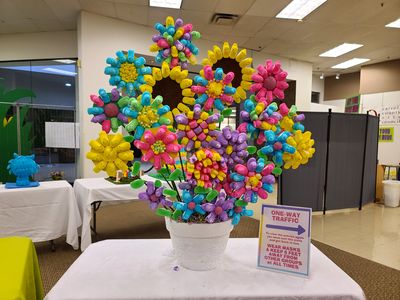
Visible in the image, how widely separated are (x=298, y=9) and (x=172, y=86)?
4568 millimetres

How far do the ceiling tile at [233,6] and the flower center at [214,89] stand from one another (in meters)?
4.00

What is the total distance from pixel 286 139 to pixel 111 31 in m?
4.81

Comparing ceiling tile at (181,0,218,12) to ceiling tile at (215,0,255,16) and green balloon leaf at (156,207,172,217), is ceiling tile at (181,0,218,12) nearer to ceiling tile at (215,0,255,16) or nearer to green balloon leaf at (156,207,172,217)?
ceiling tile at (215,0,255,16)

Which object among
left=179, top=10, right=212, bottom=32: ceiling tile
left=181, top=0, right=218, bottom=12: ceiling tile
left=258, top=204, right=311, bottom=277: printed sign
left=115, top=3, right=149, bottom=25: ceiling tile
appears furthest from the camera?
left=179, top=10, right=212, bottom=32: ceiling tile

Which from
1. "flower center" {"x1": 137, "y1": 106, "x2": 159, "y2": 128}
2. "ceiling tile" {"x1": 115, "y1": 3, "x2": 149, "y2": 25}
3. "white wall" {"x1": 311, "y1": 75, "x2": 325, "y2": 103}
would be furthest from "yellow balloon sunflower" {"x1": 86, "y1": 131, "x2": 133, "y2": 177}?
"white wall" {"x1": 311, "y1": 75, "x2": 325, "y2": 103}

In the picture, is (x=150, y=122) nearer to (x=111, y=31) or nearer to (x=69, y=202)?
(x=69, y=202)

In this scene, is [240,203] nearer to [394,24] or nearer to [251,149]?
[251,149]

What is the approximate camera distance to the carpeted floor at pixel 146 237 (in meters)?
2.46

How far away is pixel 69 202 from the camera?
299 centimetres

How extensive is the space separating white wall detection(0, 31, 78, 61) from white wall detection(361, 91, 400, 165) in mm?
7150

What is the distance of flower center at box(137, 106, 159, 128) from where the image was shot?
898mm

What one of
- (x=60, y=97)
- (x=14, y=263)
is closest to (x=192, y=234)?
(x=14, y=263)

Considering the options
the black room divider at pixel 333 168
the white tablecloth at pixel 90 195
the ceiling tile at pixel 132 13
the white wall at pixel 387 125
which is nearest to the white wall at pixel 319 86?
the white wall at pixel 387 125

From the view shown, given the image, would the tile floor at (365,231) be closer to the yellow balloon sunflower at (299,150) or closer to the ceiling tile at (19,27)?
the yellow balloon sunflower at (299,150)
